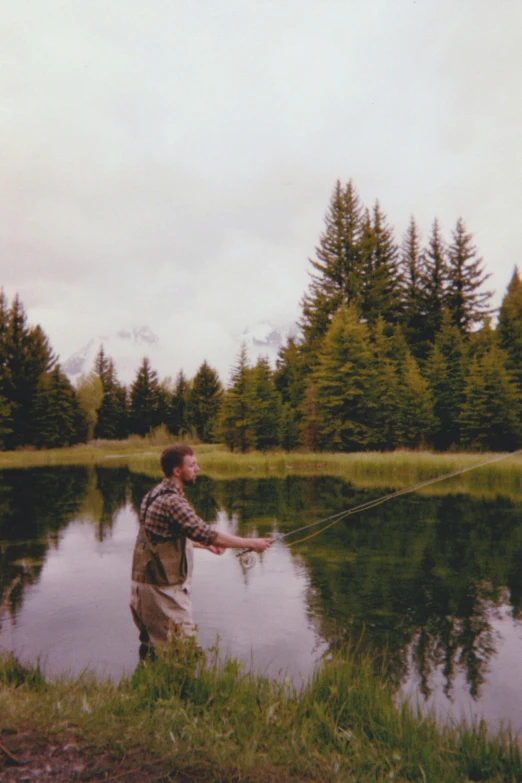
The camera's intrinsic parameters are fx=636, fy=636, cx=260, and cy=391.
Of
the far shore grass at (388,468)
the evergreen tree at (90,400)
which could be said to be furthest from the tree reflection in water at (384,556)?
the evergreen tree at (90,400)

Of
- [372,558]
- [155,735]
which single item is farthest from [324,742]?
[372,558]

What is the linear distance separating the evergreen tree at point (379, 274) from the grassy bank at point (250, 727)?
44348 mm

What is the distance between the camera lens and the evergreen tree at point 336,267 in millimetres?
48531

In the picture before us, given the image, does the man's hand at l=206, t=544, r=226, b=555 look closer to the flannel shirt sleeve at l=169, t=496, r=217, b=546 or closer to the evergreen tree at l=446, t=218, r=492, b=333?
the flannel shirt sleeve at l=169, t=496, r=217, b=546

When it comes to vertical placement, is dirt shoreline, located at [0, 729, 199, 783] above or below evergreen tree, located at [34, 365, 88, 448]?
below

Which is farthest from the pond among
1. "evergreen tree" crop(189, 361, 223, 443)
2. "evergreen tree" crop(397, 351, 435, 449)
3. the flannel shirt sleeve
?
"evergreen tree" crop(189, 361, 223, 443)

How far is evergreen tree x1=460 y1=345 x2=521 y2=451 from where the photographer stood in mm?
35094

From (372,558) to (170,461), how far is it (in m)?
6.70

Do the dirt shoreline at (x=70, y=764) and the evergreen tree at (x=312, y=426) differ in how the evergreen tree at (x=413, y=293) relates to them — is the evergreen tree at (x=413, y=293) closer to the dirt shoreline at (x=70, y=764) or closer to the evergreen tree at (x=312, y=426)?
the evergreen tree at (x=312, y=426)

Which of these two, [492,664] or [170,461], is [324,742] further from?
[492,664]

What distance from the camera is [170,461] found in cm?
466

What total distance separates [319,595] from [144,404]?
57399 millimetres

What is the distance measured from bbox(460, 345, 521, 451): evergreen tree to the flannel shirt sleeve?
32.9 m

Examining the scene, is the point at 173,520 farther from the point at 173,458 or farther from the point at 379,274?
the point at 379,274
